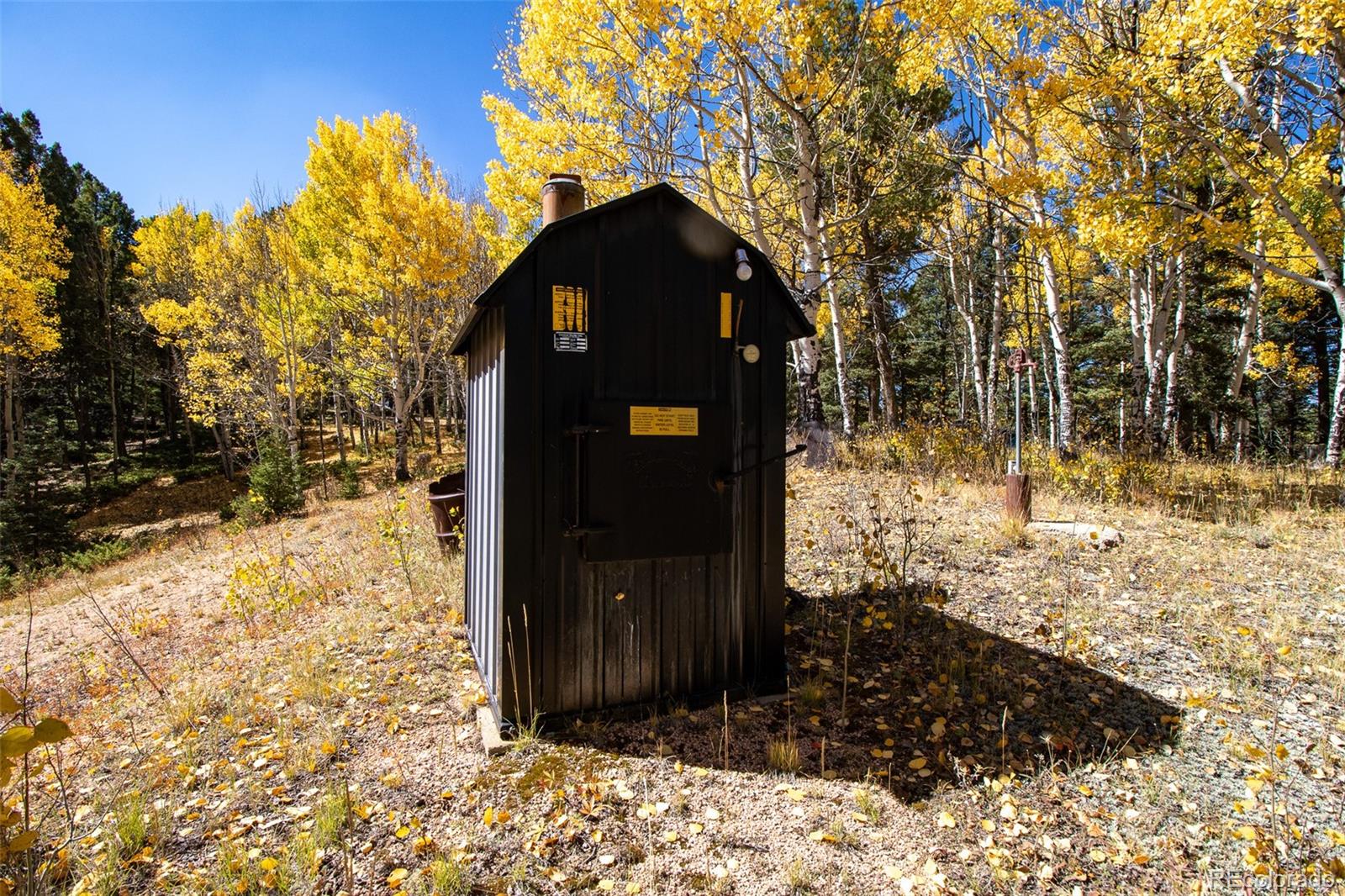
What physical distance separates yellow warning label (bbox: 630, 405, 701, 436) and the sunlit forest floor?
1.66 metres

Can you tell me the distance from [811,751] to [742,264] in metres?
2.84

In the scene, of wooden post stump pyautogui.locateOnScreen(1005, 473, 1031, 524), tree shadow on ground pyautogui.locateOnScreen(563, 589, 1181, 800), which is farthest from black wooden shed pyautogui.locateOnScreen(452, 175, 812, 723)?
wooden post stump pyautogui.locateOnScreen(1005, 473, 1031, 524)

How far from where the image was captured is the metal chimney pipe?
399cm

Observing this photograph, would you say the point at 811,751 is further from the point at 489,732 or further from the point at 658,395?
the point at 658,395

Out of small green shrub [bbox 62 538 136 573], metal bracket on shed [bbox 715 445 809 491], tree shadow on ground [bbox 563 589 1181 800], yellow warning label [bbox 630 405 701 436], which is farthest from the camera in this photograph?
small green shrub [bbox 62 538 136 573]

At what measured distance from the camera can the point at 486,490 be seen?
12.8ft

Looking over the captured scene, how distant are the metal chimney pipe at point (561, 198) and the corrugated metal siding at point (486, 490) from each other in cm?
83

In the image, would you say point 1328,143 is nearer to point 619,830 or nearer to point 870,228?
point 870,228

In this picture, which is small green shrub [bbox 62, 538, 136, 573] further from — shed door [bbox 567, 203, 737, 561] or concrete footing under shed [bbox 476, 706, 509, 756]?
shed door [bbox 567, 203, 737, 561]

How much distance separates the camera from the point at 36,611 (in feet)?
27.9

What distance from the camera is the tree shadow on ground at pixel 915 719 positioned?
330 centimetres

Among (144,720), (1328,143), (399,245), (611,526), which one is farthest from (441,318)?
(1328,143)

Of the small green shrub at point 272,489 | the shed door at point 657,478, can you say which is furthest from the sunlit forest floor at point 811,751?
the small green shrub at point 272,489

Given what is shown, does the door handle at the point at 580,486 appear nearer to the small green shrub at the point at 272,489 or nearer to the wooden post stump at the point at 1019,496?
the wooden post stump at the point at 1019,496
